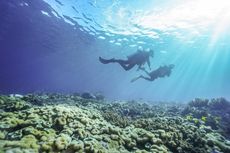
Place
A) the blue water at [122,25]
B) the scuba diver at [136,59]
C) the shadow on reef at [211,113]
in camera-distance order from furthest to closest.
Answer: the blue water at [122,25], the scuba diver at [136,59], the shadow on reef at [211,113]

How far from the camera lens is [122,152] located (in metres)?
5.61

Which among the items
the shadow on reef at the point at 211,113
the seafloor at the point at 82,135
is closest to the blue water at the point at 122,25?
the shadow on reef at the point at 211,113

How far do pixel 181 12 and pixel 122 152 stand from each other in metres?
20.0

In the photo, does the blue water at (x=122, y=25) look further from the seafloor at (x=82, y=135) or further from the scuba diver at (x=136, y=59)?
the seafloor at (x=82, y=135)

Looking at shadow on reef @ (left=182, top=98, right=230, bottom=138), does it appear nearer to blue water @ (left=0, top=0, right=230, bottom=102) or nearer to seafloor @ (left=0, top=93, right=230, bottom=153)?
seafloor @ (left=0, top=93, right=230, bottom=153)

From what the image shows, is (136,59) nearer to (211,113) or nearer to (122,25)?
(211,113)

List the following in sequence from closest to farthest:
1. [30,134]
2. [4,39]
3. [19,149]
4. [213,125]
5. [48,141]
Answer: [19,149] → [48,141] → [30,134] → [213,125] → [4,39]

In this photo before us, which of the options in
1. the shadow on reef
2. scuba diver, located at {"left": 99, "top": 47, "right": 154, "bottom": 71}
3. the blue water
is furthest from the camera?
the blue water

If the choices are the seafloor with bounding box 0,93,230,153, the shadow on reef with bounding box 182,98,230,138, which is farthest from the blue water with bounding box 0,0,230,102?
the seafloor with bounding box 0,93,230,153

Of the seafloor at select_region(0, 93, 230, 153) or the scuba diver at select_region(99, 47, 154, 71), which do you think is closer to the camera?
the seafloor at select_region(0, 93, 230, 153)

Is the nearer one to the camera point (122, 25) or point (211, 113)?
point (211, 113)

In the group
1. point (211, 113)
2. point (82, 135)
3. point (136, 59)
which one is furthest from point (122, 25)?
point (82, 135)

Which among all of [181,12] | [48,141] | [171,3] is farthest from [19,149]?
[181,12]

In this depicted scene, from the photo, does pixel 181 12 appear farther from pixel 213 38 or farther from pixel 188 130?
pixel 188 130
